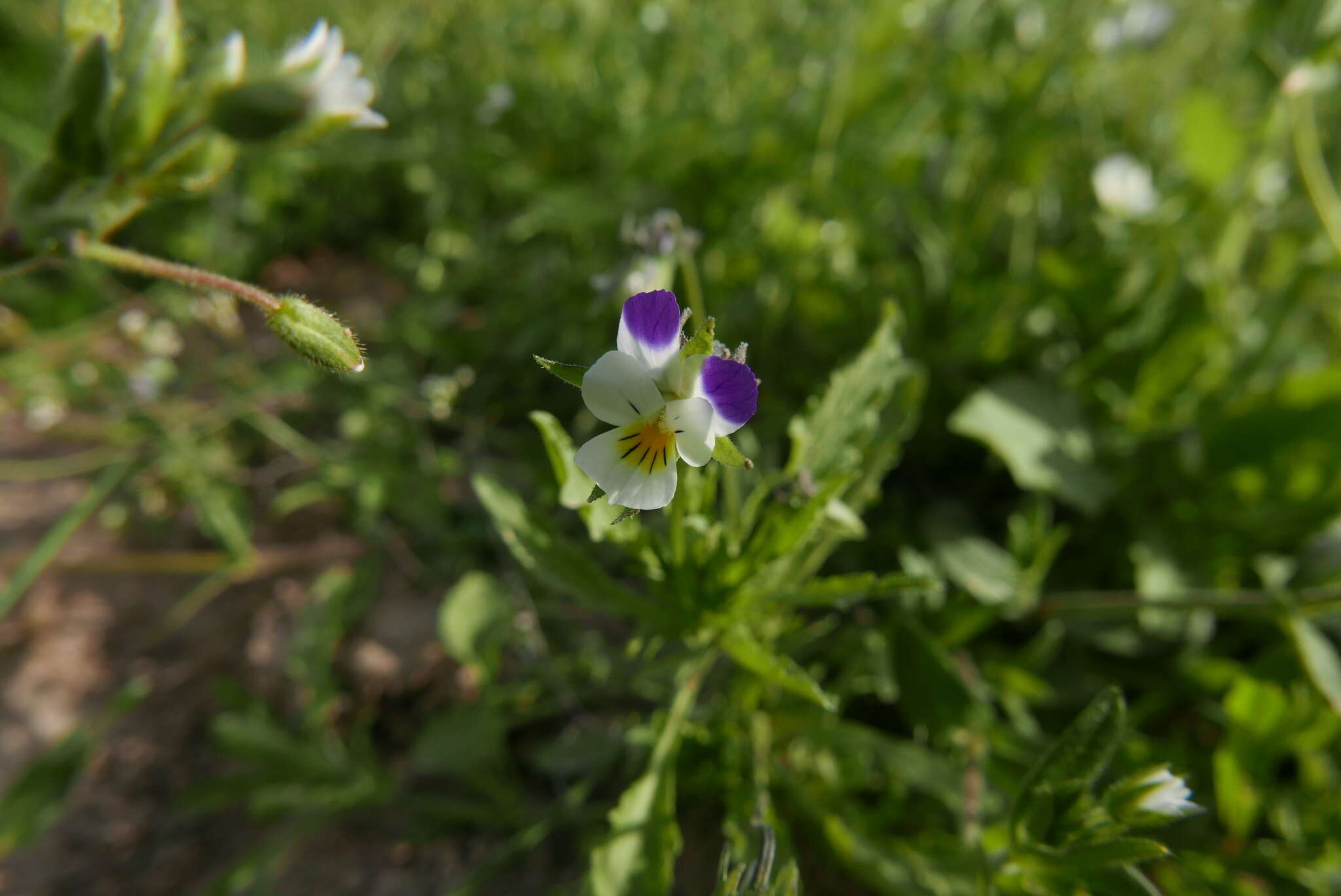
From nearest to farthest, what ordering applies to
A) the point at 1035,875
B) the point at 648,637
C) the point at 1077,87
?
the point at 1035,875
the point at 648,637
the point at 1077,87

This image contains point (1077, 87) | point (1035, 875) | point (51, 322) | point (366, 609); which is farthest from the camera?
point (51, 322)

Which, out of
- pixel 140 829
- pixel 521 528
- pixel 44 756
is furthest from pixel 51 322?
pixel 521 528

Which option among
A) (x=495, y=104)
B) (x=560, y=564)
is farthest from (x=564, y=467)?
(x=495, y=104)

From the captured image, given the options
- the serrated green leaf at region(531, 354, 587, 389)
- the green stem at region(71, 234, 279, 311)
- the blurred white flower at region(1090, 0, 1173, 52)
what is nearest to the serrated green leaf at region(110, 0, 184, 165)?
the green stem at region(71, 234, 279, 311)

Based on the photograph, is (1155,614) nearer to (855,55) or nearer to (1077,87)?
(1077,87)

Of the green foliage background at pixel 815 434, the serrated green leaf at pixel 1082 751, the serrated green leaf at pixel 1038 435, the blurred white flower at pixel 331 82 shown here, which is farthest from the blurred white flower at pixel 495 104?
the serrated green leaf at pixel 1082 751

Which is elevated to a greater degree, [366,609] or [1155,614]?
[1155,614]

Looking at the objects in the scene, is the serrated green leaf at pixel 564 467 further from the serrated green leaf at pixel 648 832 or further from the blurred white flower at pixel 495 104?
the blurred white flower at pixel 495 104

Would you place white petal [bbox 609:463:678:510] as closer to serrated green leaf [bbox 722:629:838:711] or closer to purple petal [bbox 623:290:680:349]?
purple petal [bbox 623:290:680:349]
